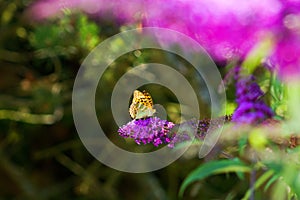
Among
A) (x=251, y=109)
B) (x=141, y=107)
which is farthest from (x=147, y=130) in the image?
(x=251, y=109)

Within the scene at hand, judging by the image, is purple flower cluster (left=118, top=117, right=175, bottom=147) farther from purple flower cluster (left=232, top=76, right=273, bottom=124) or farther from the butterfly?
purple flower cluster (left=232, top=76, right=273, bottom=124)

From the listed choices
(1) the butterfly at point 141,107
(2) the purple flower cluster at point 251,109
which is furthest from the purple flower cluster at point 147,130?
(2) the purple flower cluster at point 251,109

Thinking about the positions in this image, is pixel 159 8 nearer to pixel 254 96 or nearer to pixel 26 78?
pixel 254 96

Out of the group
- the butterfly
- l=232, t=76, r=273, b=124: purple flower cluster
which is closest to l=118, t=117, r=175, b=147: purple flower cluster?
the butterfly

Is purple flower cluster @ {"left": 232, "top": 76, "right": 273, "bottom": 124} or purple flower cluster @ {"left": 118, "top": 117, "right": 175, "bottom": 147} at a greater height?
purple flower cluster @ {"left": 232, "top": 76, "right": 273, "bottom": 124}

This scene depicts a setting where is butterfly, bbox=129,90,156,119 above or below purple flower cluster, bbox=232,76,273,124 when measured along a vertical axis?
below

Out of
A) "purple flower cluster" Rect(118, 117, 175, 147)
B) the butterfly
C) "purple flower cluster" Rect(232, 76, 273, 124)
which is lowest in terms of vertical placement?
"purple flower cluster" Rect(118, 117, 175, 147)

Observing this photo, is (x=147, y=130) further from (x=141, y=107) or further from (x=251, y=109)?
(x=251, y=109)

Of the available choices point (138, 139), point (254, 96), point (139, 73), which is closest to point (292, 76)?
point (254, 96)
